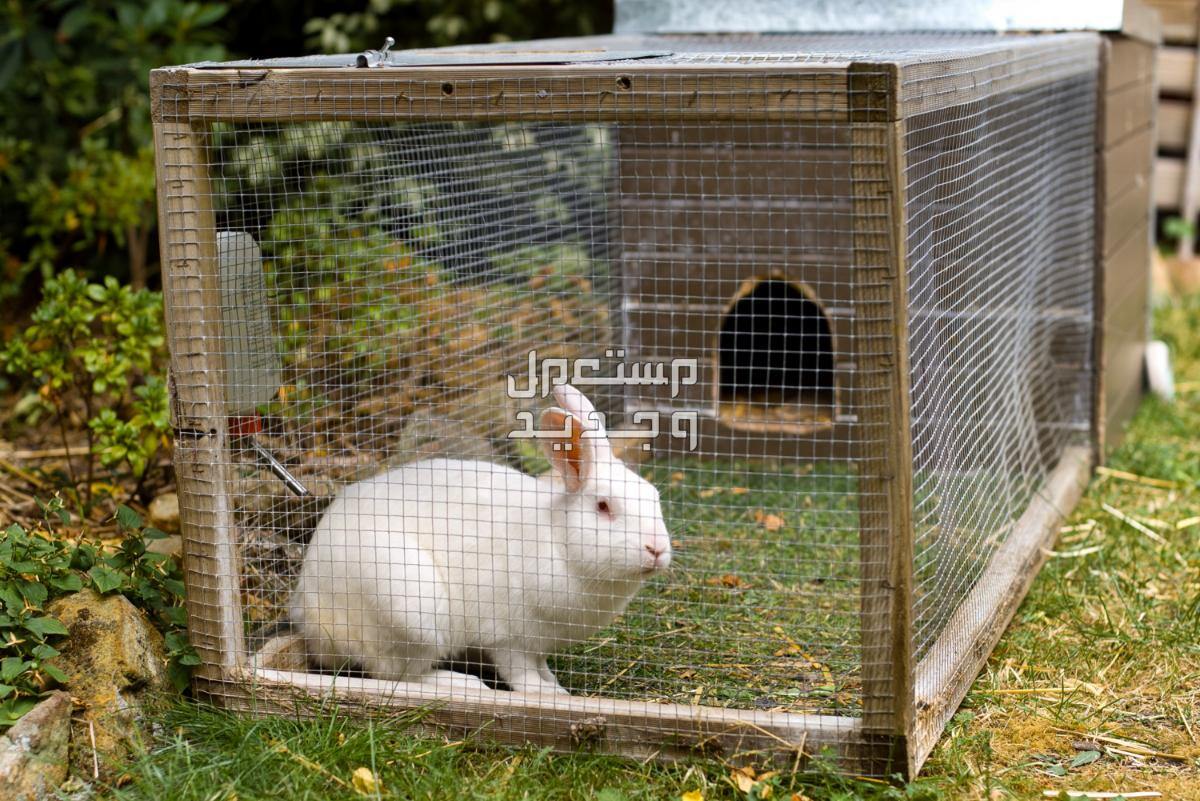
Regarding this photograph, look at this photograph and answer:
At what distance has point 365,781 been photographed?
2.63m

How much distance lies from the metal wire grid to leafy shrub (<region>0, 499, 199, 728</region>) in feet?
6.06

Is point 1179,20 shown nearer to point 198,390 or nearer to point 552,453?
point 552,453

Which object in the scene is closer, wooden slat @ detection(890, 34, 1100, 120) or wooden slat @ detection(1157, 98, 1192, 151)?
wooden slat @ detection(890, 34, 1100, 120)

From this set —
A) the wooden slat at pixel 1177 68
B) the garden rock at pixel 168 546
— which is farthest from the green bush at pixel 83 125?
the wooden slat at pixel 1177 68

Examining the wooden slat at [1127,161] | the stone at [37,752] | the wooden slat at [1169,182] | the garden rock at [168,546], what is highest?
the wooden slat at [1127,161]

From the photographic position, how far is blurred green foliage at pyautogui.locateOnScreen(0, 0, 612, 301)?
505 cm

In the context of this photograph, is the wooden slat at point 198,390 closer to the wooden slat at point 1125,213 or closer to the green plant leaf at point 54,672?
the green plant leaf at point 54,672

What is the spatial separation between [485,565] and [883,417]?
3.63 ft

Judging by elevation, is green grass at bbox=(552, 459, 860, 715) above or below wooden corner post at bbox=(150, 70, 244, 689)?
below

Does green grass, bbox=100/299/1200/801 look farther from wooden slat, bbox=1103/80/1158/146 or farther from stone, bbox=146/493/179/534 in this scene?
wooden slat, bbox=1103/80/1158/146

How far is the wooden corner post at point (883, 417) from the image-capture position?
2.44m

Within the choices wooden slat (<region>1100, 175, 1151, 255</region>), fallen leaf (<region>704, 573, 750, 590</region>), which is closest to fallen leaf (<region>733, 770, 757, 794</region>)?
fallen leaf (<region>704, 573, 750, 590</region>)

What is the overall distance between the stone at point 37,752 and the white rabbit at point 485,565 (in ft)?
2.07

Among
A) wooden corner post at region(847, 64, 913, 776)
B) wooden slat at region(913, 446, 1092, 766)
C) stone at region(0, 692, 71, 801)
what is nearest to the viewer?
wooden corner post at region(847, 64, 913, 776)
